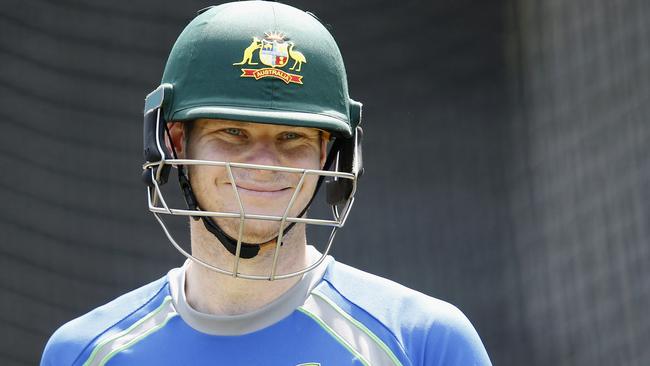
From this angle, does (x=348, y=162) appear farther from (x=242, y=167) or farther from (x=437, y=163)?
(x=437, y=163)

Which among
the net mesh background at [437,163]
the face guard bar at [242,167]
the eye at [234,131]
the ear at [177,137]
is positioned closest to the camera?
the face guard bar at [242,167]

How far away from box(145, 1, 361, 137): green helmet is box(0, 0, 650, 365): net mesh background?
2.41 m

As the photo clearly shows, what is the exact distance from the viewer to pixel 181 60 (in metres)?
2.18

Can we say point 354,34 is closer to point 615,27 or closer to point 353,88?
point 353,88

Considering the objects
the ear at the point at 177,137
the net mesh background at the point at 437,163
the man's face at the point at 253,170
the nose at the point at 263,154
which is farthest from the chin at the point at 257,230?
the net mesh background at the point at 437,163

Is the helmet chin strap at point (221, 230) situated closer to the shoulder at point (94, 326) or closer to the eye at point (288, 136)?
the eye at point (288, 136)

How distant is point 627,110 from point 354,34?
3.99ft

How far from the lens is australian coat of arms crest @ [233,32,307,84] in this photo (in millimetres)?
2094

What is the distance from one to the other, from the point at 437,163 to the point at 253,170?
2797mm

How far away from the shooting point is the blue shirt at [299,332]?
6.64 feet

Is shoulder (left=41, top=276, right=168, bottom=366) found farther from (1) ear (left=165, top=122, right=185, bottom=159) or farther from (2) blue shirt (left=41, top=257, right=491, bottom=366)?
(1) ear (left=165, top=122, right=185, bottom=159)

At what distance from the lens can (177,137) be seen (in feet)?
7.32

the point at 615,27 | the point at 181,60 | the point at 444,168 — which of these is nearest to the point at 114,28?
the point at 444,168

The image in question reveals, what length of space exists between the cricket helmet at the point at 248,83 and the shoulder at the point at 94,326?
0.18 m
